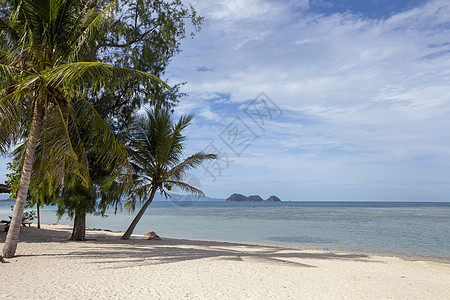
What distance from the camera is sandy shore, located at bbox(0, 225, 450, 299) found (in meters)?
4.76

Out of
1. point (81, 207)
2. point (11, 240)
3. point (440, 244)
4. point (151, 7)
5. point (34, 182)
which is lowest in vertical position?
point (440, 244)

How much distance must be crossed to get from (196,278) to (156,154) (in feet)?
22.7

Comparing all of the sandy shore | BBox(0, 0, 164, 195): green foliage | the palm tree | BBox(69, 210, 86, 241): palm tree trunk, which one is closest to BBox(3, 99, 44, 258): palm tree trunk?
the palm tree

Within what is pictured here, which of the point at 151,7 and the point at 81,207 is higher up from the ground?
the point at 151,7

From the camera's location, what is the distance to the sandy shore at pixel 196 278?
15.6 feet

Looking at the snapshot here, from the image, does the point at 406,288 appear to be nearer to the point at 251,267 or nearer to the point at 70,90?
the point at 251,267

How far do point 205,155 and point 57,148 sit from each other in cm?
572

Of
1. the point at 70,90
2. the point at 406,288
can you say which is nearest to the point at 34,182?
the point at 70,90

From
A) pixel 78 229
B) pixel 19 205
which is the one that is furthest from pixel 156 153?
pixel 19 205

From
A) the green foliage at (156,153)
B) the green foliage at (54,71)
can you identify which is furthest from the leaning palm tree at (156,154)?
the green foliage at (54,71)

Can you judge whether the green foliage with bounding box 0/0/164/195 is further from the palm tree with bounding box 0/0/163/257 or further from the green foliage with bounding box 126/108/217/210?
the green foliage with bounding box 126/108/217/210

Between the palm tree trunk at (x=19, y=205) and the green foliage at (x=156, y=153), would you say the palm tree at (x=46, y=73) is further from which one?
the green foliage at (x=156, y=153)

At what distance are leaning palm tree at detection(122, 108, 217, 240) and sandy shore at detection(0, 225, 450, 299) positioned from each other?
417cm

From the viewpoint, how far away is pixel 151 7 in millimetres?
11234
